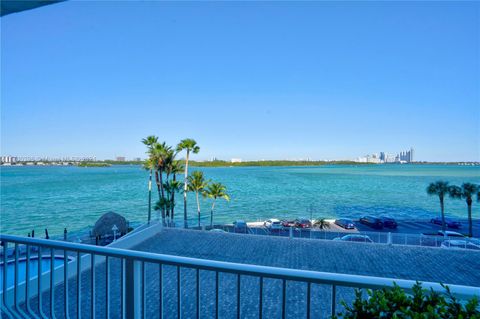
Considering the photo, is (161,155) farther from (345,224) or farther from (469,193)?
(469,193)

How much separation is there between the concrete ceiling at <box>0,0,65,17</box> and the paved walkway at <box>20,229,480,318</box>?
4.95 meters

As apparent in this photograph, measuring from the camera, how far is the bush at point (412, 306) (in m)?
0.89

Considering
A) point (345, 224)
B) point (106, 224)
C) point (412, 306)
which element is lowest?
point (345, 224)

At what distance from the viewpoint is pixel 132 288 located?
151 cm

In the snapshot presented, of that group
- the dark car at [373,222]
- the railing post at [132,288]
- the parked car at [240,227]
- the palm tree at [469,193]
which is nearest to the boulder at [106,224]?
the parked car at [240,227]

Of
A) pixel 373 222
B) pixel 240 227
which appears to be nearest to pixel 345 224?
pixel 373 222

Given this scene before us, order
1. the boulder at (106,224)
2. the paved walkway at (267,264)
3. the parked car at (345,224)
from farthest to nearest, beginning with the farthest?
the parked car at (345,224)
the boulder at (106,224)
the paved walkway at (267,264)

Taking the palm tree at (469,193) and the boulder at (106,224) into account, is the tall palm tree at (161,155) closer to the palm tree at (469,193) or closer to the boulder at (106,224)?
the boulder at (106,224)

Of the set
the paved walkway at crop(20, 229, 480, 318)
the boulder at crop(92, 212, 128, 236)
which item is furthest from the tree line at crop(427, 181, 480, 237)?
the boulder at crop(92, 212, 128, 236)

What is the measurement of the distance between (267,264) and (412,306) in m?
8.40

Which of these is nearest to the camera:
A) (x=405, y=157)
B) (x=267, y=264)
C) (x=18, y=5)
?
(x=18, y=5)

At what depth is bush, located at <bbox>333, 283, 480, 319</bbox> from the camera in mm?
895

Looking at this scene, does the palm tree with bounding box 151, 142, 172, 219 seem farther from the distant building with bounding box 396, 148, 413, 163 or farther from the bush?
the distant building with bounding box 396, 148, 413, 163

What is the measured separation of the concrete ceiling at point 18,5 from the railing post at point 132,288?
7.86 feet
